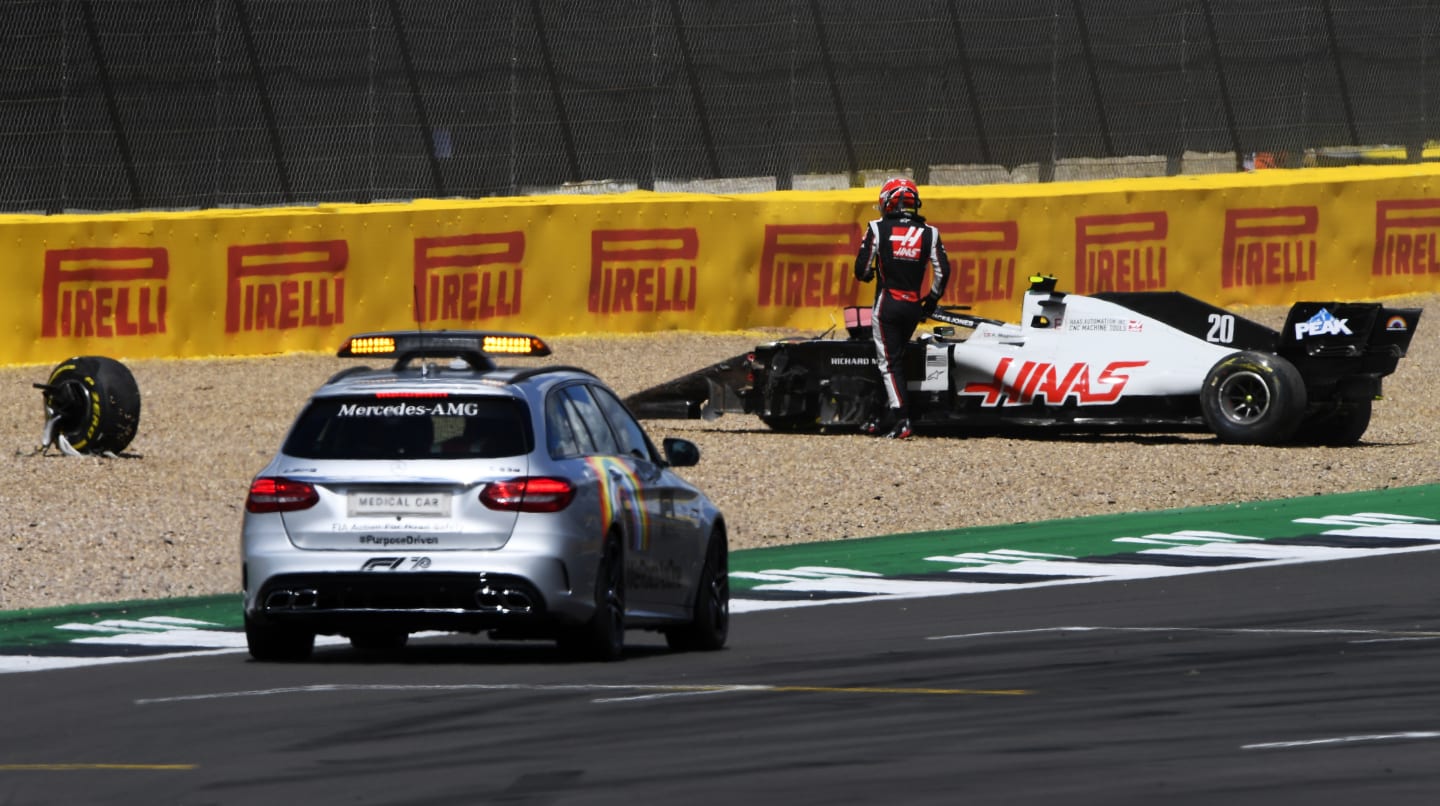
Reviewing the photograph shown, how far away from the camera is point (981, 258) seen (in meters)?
28.1

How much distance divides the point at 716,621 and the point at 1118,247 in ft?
58.8

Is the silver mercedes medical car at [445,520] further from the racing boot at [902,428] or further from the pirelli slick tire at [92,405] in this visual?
the racing boot at [902,428]

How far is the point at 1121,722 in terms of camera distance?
875cm

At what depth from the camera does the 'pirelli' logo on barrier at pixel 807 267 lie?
27.2m

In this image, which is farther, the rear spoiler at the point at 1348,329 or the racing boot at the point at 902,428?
the racing boot at the point at 902,428

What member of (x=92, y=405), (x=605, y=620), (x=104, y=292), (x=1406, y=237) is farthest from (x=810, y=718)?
(x=1406, y=237)

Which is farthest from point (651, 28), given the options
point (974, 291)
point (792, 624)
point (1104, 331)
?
point (792, 624)

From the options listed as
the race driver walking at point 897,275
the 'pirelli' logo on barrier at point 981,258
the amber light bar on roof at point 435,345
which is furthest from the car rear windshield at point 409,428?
the 'pirelli' logo on barrier at point 981,258

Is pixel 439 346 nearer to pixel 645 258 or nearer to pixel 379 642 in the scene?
pixel 379 642

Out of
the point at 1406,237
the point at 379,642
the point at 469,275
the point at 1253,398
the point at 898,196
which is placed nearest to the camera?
the point at 379,642

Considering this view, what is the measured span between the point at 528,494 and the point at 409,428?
674 mm

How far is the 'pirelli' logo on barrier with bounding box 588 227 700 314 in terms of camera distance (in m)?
26.2

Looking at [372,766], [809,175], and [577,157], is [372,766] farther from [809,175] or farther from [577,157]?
[809,175]

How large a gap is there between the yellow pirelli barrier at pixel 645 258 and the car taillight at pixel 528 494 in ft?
45.6
